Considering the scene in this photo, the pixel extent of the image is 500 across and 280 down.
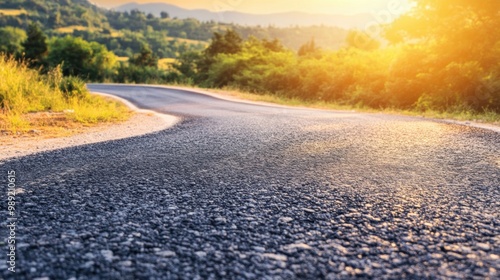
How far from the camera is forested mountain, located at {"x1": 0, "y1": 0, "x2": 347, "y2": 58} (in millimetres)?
95438

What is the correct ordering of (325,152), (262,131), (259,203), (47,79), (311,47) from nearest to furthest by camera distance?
1. (259,203)
2. (325,152)
3. (262,131)
4. (47,79)
5. (311,47)

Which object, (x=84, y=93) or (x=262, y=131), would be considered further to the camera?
(x=84, y=93)

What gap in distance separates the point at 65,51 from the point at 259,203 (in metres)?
49.5

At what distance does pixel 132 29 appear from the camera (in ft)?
466

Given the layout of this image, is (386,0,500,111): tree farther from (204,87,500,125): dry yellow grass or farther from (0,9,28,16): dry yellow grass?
(0,9,28,16): dry yellow grass

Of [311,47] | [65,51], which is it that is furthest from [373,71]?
[311,47]

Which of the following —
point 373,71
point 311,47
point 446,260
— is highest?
point 311,47

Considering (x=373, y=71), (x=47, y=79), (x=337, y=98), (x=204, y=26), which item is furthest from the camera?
(x=204, y=26)

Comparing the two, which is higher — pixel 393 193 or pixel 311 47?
pixel 311 47

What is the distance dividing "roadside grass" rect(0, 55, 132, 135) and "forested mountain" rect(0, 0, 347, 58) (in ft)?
217

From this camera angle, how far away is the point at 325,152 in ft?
19.6

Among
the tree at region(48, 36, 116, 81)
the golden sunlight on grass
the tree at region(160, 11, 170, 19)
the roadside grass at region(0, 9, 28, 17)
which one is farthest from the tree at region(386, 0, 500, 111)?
the tree at region(160, 11, 170, 19)

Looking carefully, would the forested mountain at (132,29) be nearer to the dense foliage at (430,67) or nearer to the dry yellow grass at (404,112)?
the dense foliage at (430,67)

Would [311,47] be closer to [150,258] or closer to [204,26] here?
[150,258]
